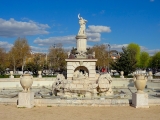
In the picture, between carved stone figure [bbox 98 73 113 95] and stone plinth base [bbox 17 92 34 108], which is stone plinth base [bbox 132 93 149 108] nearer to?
stone plinth base [bbox 17 92 34 108]

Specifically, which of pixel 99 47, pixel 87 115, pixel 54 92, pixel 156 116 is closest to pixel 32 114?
pixel 87 115

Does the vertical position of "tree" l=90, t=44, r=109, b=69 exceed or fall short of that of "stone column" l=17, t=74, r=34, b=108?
it exceeds it

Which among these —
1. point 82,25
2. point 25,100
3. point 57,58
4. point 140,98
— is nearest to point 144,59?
Answer: point 57,58

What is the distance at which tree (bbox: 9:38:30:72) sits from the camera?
58406 mm

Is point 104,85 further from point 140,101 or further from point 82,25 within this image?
point 82,25

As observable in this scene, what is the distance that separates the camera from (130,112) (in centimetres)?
1185

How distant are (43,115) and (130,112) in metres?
4.43

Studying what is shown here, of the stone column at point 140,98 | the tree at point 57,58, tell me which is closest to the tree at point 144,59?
the tree at point 57,58

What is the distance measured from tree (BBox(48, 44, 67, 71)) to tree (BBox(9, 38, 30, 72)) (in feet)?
21.4

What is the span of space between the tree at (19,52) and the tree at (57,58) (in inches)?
257

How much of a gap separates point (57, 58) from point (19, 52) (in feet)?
32.3

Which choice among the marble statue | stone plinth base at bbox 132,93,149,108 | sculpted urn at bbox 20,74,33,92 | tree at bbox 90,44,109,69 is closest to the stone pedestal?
the marble statue

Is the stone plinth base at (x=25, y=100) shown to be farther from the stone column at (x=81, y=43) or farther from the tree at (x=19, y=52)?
the tree at (x=19, y=52)

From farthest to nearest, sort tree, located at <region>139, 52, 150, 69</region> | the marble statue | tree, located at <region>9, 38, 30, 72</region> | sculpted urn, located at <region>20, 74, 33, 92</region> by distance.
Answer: tree, located at <region>139, 52, 150, 69</region> → tree, located at <region>9, 38, 30, 72</region> → the marble statue → sculpted urn, located at <region>20, 74, 33, 92</region>
